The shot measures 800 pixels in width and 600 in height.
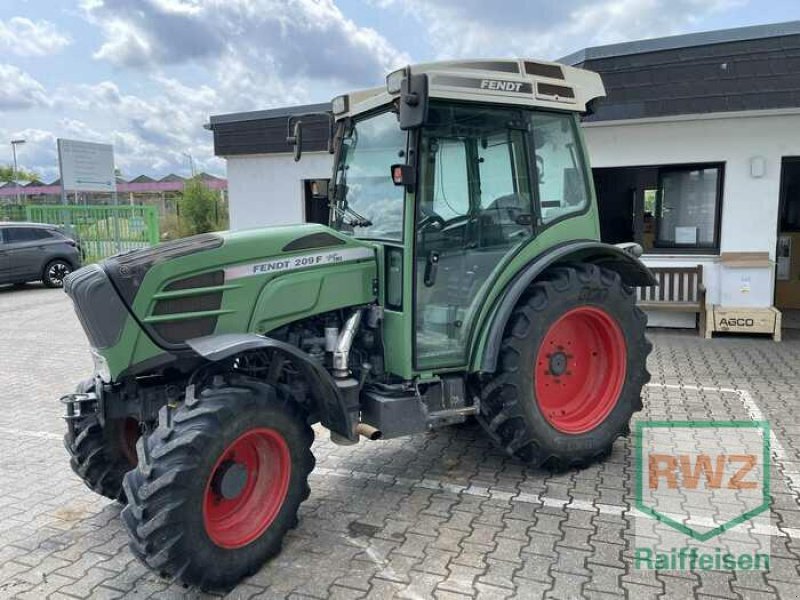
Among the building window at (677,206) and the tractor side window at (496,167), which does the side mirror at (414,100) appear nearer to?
the tractor side window at (496,167)

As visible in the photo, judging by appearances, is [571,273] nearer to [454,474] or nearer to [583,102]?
[583,102]

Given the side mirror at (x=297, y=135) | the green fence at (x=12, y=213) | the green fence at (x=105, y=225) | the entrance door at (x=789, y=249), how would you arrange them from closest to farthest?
the side mirror at (x=297, y=135), the entrance door at (x=789, y=249), the green fence at (x=105, y=225), the green fence at (x=12, y=213)

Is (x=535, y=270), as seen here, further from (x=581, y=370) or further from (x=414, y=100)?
(x=414, y=100)

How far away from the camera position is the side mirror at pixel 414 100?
123 inches

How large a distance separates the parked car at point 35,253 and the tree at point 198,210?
277 inches

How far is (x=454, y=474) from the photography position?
4.20 metres

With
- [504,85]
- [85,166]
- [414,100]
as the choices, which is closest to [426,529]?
[414,100]

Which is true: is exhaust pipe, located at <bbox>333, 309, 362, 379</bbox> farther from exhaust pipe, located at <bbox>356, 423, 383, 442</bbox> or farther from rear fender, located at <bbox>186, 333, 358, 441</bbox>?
exhaust pipe, located at <bbox>356, 423, 383, 442</bbox>

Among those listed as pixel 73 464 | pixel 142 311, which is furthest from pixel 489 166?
pixel 73 464

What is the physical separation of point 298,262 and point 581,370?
2177mm

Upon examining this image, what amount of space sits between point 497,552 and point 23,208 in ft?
68.5

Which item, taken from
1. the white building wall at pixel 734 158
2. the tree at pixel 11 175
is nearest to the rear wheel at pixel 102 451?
the white building wall at pixel 734 158

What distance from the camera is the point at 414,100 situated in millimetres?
3152

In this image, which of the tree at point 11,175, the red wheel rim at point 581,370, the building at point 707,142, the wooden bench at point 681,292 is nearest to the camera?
the red wheel rim at point 581,370
